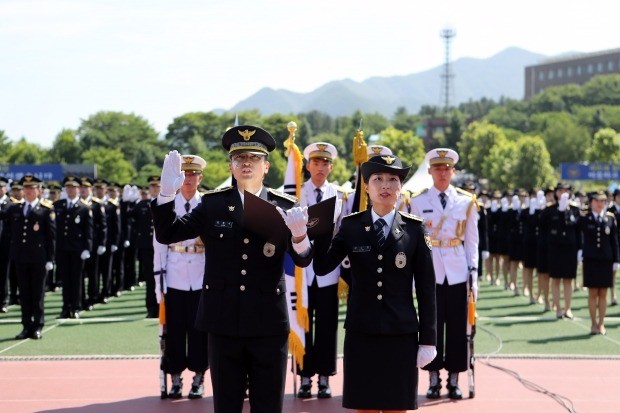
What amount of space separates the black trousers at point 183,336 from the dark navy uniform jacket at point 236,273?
306 cm

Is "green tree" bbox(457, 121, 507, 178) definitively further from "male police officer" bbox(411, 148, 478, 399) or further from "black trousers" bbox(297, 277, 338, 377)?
"black trousers" bbox(297, 277, 338, 377)

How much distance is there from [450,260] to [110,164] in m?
89.3

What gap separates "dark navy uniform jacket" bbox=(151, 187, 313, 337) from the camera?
18.1ft

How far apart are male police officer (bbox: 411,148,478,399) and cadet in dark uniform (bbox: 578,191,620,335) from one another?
5.18m

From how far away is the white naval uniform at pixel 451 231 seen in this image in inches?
345

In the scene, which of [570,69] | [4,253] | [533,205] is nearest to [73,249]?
[4,253]

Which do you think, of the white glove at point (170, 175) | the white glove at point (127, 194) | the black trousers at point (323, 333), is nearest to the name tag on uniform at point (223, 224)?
the white glove at point (170, 175)

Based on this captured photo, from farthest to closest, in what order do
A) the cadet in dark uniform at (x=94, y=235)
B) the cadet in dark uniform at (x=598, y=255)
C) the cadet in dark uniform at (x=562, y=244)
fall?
the cadet in dark uniform at (x=94, y=235) → the cadet in dark uniform at (x=562, y=244) → the cadet in dark uniform at (x=598, y=255)

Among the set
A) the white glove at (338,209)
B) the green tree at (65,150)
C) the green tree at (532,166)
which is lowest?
the white glove at (338,209)

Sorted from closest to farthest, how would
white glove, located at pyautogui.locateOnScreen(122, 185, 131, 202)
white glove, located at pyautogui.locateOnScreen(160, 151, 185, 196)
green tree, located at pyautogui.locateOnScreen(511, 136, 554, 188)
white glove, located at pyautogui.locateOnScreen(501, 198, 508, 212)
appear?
white glove, located at pyautogui.locateOnScreen(160, 151, 185, 196)
white glove, located at pyautogui.locateOnScreen(122, 185, 131, 202)
white glove, located at pyautogui.locateOnScreen(501, 198, 508, 212)
green tree, located at pyautogui.locateOnScreen(511, 136, 554, 188)

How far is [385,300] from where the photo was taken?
5.85 metres

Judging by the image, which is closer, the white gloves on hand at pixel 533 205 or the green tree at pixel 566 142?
the white gloves on hand at pixel 533 205

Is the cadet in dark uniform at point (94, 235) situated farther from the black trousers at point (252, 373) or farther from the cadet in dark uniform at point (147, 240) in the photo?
the black trousers at point (252, 373)

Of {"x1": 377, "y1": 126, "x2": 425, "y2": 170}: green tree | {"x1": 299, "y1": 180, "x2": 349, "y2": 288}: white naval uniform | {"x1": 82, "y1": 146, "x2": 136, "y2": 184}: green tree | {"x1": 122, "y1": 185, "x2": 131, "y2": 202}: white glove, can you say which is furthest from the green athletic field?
{"x1": 82, "y1": 146, "x2": 136, "y2": 184}: green tree
